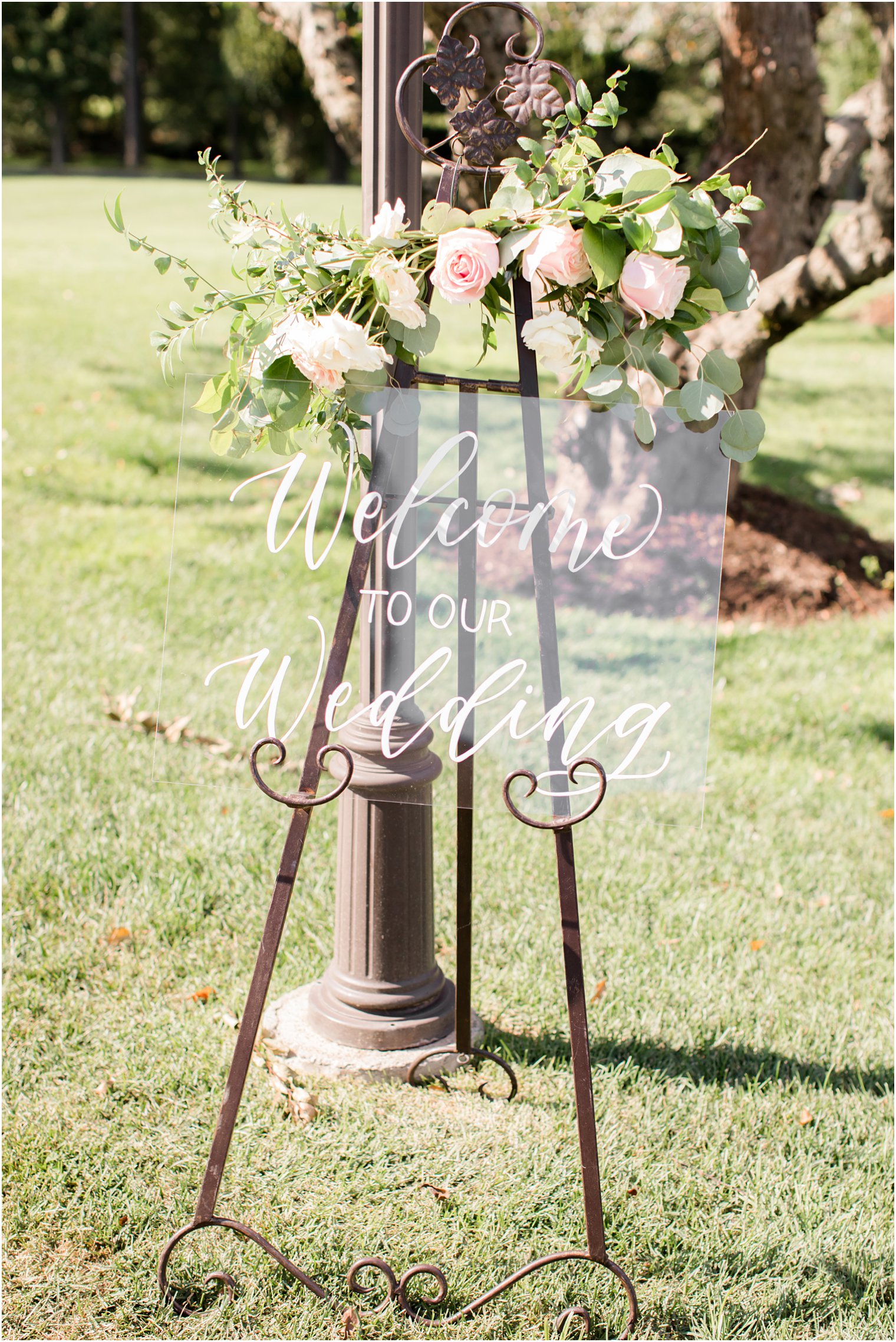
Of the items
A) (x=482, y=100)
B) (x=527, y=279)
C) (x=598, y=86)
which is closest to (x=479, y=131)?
(x=482, y=100)

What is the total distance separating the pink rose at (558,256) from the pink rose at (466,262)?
62 millimetres

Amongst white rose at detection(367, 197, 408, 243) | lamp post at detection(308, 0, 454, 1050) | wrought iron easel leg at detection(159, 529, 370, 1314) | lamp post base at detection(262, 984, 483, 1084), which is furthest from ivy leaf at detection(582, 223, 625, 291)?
lamp post base at detection(262, 984, 483, 1084)

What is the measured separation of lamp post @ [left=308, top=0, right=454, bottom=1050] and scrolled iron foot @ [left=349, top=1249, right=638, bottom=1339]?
64cm

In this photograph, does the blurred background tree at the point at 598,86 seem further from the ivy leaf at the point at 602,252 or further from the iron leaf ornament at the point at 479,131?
the ivy leaf at the point at 602,252

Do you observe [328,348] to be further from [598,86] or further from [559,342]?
[598,86]

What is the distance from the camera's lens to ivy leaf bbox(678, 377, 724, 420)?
181 cm

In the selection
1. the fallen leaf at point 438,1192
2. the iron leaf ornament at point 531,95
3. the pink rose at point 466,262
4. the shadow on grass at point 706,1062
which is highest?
the iron leaf ornament at point 531,95

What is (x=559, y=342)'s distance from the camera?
1.83 m

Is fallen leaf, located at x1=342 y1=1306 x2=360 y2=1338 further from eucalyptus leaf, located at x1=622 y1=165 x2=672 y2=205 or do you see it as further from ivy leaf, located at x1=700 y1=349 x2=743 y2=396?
eucalyptus leaf, located at x1=622 y1=165 x2=672 y2=205

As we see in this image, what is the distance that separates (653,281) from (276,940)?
1.32 meters

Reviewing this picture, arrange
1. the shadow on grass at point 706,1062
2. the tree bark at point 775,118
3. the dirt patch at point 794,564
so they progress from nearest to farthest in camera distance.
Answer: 1. the shadow on grass at point 706,1062
2. the tree bark at point 775,118
3. the dirt patch at point 794,564

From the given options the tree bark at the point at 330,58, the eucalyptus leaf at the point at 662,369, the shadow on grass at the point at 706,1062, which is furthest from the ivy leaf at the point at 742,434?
Answer: the tree bark at the point at 330,58

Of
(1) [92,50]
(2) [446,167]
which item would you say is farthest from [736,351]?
(1) [92,50]

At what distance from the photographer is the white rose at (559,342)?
6.02 ft
